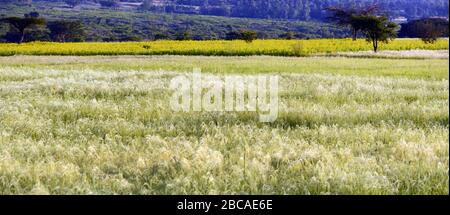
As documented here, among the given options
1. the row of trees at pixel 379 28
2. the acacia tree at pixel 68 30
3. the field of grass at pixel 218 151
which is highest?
the field of grass at pixel 218 151

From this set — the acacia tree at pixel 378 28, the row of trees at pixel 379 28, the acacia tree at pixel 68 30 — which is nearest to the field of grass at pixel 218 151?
the acacia tree at pixel 378 28

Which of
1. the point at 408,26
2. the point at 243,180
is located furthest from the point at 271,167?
the point at 408,26

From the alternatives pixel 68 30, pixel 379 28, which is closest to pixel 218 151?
pixel 379 28

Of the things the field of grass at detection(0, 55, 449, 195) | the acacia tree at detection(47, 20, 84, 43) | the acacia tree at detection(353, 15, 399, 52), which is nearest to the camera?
the field of grass at detection(0, 55, 449, 195)

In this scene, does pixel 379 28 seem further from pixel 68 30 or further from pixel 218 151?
pixel 68 30

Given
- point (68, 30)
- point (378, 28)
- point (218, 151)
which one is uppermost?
point (218, 151)

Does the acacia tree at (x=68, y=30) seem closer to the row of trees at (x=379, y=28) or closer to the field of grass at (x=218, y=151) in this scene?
the row of trees at (x=379, y=28)

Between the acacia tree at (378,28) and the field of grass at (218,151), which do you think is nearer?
the field of grass at (218,151)

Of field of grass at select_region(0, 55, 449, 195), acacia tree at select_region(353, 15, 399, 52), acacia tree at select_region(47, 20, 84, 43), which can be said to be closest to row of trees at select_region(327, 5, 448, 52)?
acacia tree at select_region(353, 15, 399, 52)

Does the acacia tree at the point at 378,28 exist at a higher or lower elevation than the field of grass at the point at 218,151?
lower

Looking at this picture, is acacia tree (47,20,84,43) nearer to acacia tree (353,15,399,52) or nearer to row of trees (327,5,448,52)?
row of trees (327,5,448,52)

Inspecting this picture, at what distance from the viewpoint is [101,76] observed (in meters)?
21.2

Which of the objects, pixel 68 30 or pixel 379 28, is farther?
pixel 68 30
